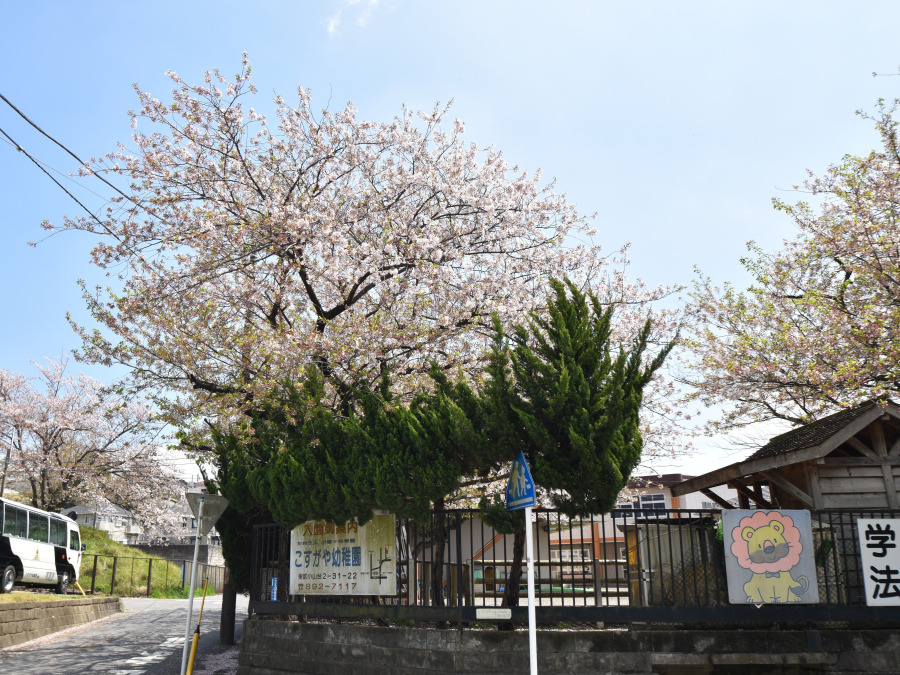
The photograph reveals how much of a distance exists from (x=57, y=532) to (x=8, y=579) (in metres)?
3.94

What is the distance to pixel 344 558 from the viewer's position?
9898 mm

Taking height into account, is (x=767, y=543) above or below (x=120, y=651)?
above

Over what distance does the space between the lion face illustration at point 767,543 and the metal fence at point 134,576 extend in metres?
22.1

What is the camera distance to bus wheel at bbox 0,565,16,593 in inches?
639

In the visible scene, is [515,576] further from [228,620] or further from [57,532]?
[57,532]

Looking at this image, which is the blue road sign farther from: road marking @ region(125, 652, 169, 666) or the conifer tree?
road marking @ region(125, 652, 169, 666)

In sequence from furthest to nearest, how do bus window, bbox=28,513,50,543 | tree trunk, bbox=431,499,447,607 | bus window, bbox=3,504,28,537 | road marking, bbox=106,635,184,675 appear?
bus window, bbox=28,513,50,543
bus window, bbox=3,504,28,537
road marking, bbox=106,635,184,675
tree trunk, bbox=431,499,447,607

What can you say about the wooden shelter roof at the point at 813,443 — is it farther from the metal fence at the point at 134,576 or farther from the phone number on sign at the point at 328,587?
the metal fence at the point at 134,576

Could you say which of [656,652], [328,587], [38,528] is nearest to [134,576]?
[38,528]

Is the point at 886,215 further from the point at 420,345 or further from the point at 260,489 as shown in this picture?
the point at 260,489

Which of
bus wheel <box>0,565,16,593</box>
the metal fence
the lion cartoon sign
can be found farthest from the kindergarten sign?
the metal fence

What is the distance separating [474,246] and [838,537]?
8320 millimetres

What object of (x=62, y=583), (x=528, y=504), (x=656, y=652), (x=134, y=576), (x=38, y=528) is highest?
(x=528, y=504)

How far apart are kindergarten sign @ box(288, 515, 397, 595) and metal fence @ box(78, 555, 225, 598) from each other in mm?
16987
